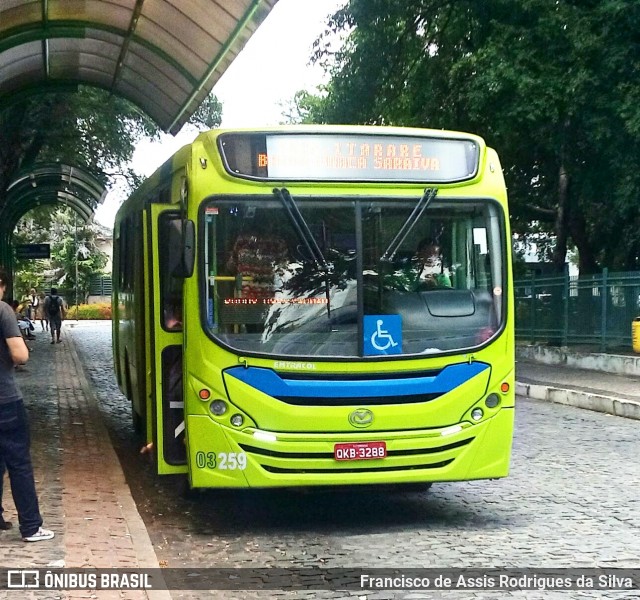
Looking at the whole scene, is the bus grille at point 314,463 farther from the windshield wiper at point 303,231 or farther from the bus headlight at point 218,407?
the windshield wiper at point 303,231

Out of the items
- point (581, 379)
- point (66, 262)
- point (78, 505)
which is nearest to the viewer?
point (78, 505)

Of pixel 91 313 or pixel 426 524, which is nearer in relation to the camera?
pixel 426 524

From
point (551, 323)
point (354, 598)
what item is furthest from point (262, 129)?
point (551, 323)

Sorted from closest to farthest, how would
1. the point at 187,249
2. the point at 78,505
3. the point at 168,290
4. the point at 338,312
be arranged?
the point at 187,249, the point at 338,312, the point at 78,505, the point at 168,290

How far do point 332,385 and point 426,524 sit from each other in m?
1.36

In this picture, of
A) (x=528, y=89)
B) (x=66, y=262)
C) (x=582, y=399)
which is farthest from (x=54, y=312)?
(x=66, y=262)

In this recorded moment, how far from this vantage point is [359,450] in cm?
759

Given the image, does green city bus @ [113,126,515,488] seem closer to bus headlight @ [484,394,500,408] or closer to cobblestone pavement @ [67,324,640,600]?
bus headlight @ [484,394,500,408]

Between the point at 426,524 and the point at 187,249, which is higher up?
the point at 187,249

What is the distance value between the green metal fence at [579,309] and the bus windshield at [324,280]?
537 inches

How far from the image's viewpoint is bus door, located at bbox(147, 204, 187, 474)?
8.09 m

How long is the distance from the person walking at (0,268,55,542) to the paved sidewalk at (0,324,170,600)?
0.16m

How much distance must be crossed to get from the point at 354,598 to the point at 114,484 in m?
3.78

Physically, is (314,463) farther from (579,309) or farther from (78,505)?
(579,309)
